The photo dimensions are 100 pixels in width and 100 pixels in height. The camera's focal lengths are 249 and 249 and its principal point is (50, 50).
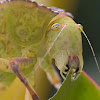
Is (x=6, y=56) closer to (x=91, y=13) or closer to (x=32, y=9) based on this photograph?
(x=32, y=9)

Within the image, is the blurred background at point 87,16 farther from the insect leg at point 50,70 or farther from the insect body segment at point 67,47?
the insect body segment at point 67,47

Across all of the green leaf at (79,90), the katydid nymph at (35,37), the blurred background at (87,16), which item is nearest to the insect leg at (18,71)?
the katydid nymph at (35,37)

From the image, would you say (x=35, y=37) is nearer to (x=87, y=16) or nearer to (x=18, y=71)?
(x=18, y=71)

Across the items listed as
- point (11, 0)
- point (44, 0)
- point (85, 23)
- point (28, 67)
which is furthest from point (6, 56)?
point (85, 23)

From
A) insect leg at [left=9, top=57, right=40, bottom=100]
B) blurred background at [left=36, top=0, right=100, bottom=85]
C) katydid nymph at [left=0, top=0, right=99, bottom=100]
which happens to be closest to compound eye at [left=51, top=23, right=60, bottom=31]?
katydid nymph at [left=0, top=0, right=99, bottom=100]

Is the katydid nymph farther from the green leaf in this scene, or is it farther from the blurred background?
the blurred background

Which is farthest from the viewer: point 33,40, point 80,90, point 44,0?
point 44,0
